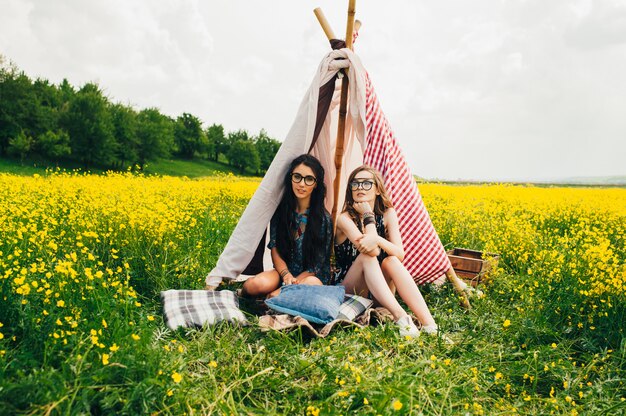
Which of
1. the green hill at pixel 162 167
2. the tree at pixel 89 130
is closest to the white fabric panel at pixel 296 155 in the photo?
the green hill at pixel 162 167

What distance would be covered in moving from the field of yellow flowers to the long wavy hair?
3.95 ft

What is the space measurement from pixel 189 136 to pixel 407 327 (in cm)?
6329

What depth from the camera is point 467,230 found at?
7.36 meters

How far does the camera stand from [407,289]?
14.2 ft

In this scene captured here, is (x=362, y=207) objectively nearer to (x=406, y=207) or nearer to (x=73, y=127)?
(x=406, y=207)

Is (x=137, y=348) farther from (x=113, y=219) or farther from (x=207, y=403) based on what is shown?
(x=113, y=219)

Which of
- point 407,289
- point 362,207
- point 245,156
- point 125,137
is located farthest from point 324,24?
point 245,156

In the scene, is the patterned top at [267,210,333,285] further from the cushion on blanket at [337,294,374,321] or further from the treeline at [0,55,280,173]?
the treeline at [0,55,280,173]

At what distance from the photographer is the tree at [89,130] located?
4175 cm

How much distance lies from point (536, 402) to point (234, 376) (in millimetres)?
2103

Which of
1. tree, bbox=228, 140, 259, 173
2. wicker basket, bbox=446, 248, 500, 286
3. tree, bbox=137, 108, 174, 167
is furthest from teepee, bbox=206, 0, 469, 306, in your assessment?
tree, bbox=228, 140, 259, 173

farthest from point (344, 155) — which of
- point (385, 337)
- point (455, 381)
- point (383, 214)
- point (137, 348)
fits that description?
point (137, 348)

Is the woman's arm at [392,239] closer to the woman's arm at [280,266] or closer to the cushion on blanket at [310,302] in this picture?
the cushion on blanket at [310,302]

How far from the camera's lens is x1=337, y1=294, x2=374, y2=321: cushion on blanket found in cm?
416
